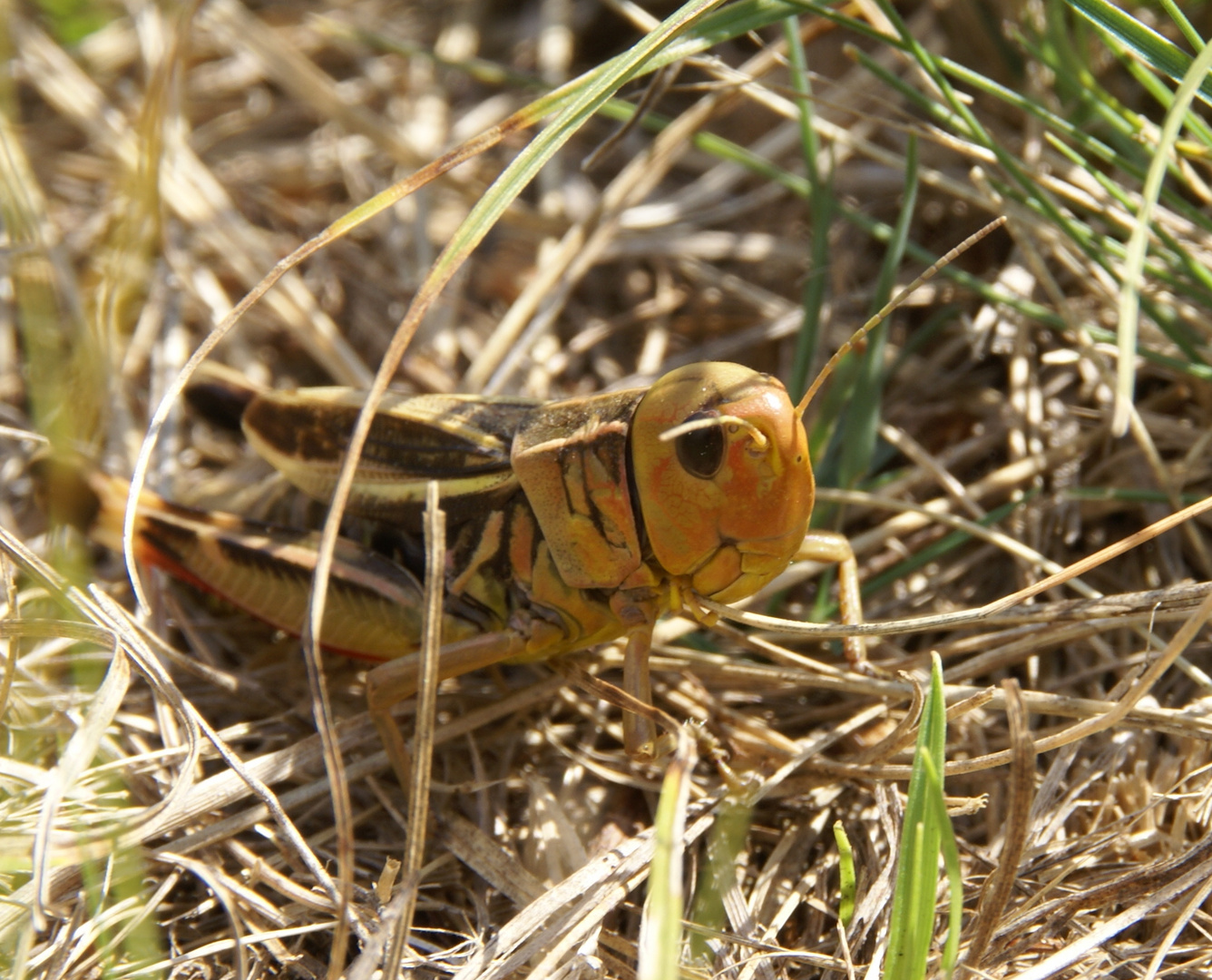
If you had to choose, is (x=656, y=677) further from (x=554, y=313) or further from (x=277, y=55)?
(x=277, y=55)

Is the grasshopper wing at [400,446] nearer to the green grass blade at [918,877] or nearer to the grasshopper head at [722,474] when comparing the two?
the grasshopper head at [722,474]

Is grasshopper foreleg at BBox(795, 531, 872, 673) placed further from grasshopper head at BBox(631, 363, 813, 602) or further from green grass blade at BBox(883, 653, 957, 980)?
green grass blade at BBox(883, 653, 957, 980)

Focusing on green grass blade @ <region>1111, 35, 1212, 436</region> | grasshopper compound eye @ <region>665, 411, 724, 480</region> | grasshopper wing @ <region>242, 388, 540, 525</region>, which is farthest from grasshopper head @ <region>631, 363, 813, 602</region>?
green grass blade @ <region>1111, 35, 1212, 436</region>

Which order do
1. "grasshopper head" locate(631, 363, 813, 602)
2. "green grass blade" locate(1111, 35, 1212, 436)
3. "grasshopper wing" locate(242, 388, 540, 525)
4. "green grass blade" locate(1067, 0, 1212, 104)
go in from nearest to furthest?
"green grass blade" locate(1111, 35, 1212, 436), "grasshopper head" locate(631, 363, 813, 602), "green grass blade" locate(1067, 0, 1212, 104), "grasshopper wing" locate(242, 388, 540, 525)

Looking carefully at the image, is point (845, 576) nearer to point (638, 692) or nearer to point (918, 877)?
point (638, 692)

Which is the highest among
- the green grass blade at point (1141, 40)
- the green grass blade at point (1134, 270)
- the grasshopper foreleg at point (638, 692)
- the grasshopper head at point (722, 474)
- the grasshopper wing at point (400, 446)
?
the green grass blade at point (1141, 40)

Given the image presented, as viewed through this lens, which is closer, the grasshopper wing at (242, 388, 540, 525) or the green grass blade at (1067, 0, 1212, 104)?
the green grass blade at (1067, 0, 1212, 104)

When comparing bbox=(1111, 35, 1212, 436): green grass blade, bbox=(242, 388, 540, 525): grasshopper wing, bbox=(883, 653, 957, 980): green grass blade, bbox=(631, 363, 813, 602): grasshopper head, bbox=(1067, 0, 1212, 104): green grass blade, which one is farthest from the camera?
bbox=(242, 388, 540, 525): grasshopper wing

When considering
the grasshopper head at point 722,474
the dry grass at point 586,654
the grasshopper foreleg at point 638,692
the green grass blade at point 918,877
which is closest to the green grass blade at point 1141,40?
the dry grass at point 586,654
